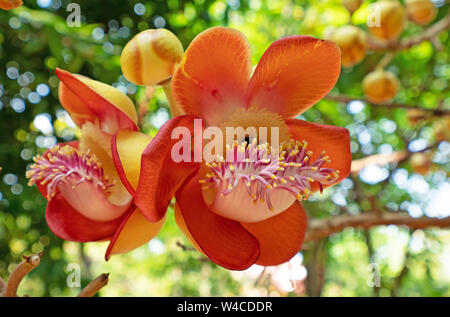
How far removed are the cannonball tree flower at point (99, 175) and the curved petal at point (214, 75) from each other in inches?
2.2

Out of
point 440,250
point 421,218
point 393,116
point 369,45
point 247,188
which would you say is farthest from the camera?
point 393,116

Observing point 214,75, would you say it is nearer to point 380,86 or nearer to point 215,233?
point 215,233

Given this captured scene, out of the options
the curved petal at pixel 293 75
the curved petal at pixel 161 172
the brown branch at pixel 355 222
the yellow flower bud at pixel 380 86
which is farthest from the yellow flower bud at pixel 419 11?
the curved petal at pixel 161 172

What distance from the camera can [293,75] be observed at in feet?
1.46

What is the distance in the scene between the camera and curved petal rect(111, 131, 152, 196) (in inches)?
15.2

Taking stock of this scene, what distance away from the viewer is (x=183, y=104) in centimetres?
44

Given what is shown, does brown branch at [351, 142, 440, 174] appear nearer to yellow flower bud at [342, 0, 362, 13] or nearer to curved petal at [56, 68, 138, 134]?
yellow flower bud at [342, 0, 362, 13]

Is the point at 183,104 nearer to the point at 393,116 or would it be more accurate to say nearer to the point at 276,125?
the point at 276,125

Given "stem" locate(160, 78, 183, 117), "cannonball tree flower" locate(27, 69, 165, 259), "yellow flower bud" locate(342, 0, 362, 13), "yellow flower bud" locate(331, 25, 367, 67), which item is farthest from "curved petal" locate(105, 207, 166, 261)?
"yellow flower bud" locate(342, 0, 362, 13)

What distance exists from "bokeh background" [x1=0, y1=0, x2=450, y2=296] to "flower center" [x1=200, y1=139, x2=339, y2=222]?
0.19 metres

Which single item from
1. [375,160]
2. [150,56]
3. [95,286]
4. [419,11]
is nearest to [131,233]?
[95,286]

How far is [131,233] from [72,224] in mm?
76

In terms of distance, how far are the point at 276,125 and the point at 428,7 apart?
1.04m

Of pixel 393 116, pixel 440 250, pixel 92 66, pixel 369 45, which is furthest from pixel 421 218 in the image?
pixel 393 116
